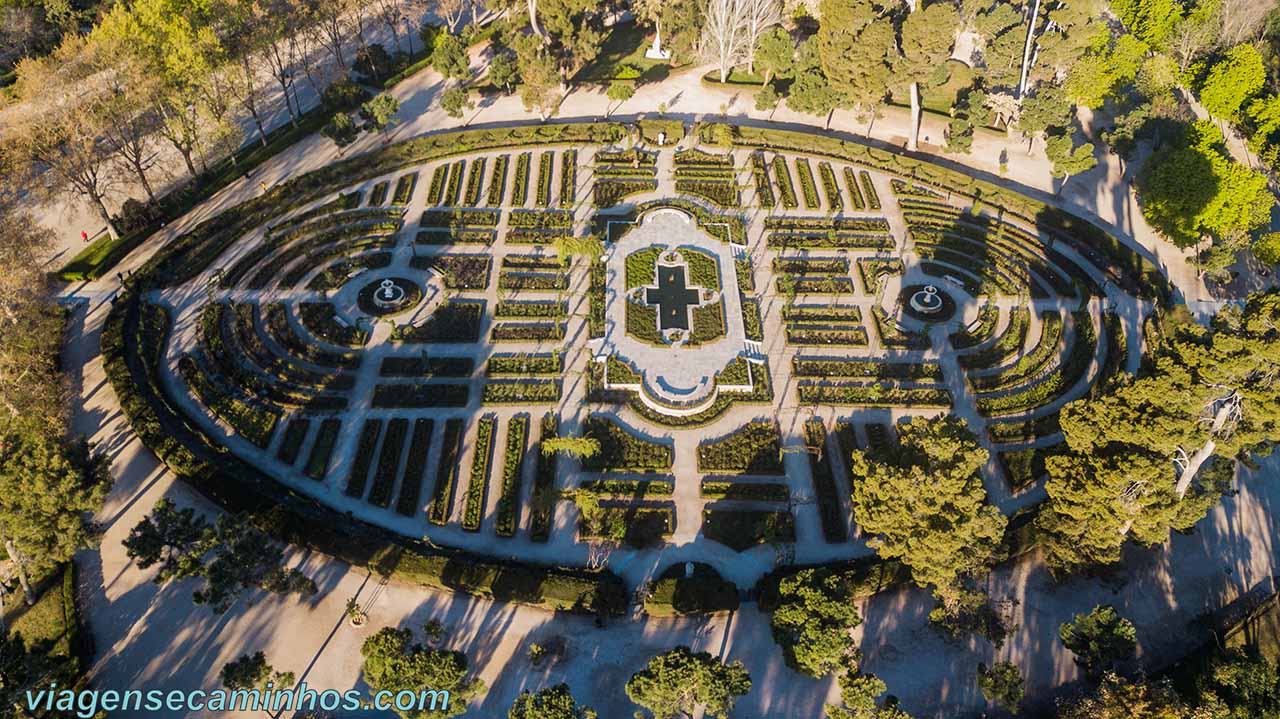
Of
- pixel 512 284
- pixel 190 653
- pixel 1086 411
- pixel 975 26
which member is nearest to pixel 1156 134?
pixel 975 26

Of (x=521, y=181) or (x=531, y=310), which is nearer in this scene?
(x=531, y=310)

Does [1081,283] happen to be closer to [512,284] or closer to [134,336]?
[512,284]

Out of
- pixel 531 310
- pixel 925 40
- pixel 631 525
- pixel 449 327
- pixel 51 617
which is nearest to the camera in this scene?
pixel 51 617

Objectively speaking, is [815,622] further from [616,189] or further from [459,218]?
[459,218]

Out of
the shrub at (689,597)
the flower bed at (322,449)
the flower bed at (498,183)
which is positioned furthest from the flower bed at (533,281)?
the shrub at (689,597)

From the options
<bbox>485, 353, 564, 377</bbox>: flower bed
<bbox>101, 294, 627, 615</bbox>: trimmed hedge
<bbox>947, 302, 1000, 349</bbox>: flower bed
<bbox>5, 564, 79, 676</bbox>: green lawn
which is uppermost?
<bbox>947, 302, 1000, 349</bbox>: flower bed

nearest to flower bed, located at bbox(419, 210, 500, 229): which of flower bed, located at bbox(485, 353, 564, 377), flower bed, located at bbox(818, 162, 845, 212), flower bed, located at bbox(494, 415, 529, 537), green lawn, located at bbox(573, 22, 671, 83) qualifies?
flower bed, located at bbox(485, 353, 564, 377)

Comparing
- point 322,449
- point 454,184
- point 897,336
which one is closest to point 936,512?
point 897,336

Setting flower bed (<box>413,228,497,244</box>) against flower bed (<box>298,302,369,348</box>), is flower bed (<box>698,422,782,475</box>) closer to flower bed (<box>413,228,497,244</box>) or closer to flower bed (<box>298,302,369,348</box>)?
flower bed (<box>298,302,369,348</box>)
